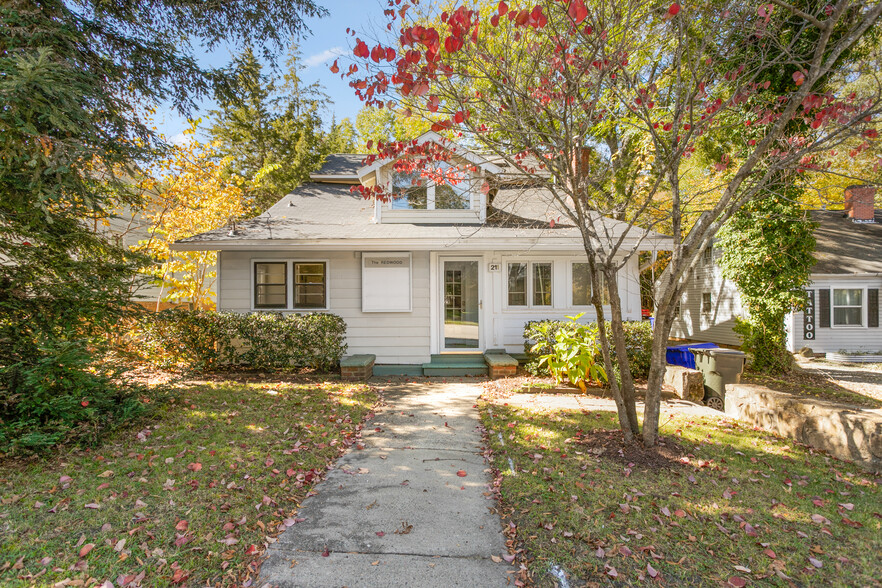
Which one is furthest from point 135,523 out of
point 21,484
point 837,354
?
point 837,354

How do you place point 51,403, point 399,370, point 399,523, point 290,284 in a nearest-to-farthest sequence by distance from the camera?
point 399,523 < point 51,403 < point 399,370 < point 290,284

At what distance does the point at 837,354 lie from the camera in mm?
12891

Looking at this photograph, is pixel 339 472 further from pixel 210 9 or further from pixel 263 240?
pixel 210 9

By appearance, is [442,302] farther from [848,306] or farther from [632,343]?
[848,306]

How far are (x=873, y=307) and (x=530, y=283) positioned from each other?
12718mm

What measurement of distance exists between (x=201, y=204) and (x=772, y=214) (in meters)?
14.1

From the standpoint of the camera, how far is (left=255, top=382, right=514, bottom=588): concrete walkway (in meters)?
2.51

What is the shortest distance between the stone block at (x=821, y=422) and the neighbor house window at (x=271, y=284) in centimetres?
856

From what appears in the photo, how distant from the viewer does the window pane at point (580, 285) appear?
9492mm

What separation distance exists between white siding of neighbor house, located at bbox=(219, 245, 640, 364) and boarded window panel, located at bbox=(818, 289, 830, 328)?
8943 millimetres

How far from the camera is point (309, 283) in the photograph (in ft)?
30.2

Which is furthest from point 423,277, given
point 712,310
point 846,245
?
point 846,245

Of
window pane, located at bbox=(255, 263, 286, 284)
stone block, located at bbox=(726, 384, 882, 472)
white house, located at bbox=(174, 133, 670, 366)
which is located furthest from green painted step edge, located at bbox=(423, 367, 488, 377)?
stone block, located at bbox=(726, 384, 882, 472)

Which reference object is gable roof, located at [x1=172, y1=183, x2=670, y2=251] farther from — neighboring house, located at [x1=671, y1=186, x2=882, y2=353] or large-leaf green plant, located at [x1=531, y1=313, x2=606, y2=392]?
neighboring house, located at [x1=671, y1=186, x2=882, y2=353]
